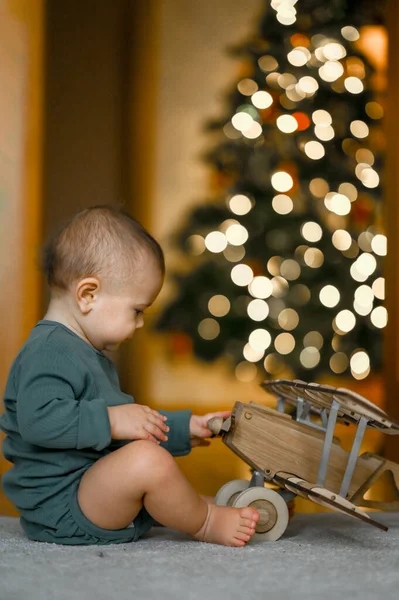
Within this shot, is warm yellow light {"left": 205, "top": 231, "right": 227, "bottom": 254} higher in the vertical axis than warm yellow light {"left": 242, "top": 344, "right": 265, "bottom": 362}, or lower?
higher

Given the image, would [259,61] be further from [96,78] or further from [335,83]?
[96,78]

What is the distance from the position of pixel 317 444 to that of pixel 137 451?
0.38m

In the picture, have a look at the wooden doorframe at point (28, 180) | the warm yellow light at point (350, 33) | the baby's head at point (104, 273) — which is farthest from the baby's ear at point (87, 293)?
the warm yellow light at point (350, 33)

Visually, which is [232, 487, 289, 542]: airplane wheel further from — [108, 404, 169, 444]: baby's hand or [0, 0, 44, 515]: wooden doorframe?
[0, 0, 44, 515]: wooden doorframe

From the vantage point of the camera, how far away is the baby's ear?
142 centimetres

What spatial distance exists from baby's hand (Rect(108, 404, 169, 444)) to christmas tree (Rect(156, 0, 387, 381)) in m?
1.57

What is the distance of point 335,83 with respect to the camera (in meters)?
2.98

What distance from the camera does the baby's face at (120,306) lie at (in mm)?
1433

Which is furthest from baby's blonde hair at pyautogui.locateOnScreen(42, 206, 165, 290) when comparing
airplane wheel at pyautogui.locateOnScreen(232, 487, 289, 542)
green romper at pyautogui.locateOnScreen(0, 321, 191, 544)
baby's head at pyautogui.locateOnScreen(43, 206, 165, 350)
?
airplane wheel at pyautogui.locateOnScreen(232, 487, 289, 542)

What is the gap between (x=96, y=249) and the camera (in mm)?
1434

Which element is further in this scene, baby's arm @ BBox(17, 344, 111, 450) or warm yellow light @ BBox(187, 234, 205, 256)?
warm yellow light @ BBox(187, 234, 205, 256)

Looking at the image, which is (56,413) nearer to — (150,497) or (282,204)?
(150,497)

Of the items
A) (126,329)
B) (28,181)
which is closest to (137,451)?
(126,329)

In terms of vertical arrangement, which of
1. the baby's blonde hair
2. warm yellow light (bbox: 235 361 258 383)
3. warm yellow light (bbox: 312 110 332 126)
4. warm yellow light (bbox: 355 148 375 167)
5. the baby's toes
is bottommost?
the baby's toes
